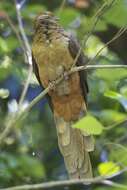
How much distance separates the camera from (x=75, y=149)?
3.93 m

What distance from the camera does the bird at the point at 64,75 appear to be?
396cm

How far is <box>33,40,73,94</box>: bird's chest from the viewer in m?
4.03

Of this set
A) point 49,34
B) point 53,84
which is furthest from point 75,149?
point 49,34

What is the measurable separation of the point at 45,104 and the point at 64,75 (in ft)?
3.59

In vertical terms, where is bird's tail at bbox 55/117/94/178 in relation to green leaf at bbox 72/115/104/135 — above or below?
below

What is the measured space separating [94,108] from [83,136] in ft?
2.66

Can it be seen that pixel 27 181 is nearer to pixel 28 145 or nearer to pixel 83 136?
pixel 28 145

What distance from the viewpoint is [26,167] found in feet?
13.9

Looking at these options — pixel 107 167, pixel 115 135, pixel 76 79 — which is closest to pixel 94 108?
pixel 115 135

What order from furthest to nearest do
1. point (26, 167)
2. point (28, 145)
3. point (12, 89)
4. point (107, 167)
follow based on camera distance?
point (12, 89) < point (28, 145) < point (26, 167) < point (107, 167)

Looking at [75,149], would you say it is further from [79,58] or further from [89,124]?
[89,124]

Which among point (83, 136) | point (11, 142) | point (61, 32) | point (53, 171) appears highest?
point (61, 32)

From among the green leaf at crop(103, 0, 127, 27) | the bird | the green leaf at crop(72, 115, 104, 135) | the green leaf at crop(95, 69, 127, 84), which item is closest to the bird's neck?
the bird

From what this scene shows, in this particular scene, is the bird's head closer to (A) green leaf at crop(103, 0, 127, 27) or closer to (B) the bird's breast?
(B) the bird's breast
